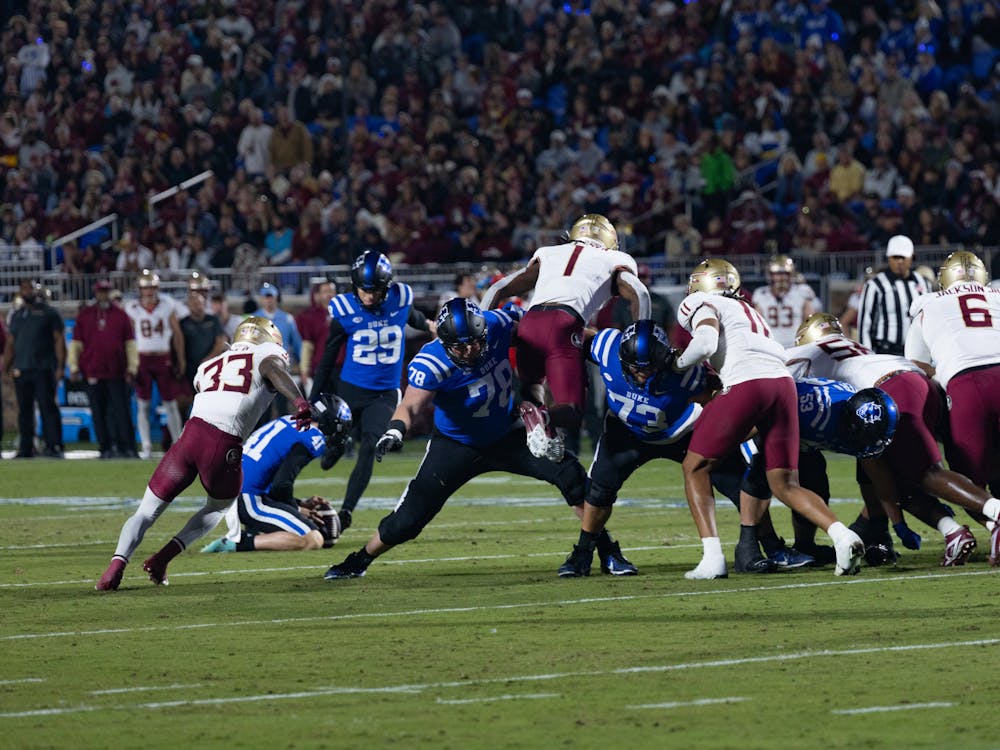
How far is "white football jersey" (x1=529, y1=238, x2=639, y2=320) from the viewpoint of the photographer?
10336 millimetres

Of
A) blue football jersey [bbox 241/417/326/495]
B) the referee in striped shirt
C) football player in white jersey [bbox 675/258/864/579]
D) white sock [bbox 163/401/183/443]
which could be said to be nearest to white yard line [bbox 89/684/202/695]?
football player in white jersey [bbox 675/258/864/579]

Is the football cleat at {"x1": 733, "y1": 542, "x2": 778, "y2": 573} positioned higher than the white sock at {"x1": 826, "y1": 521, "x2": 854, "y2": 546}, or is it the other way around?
the white sock at {"x1": 826, "y1": 521, "x2": 854, "y2": 546}

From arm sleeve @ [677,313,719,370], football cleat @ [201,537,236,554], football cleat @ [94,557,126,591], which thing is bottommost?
football cleat @ [201,537,236,554]

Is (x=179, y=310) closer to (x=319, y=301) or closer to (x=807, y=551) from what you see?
(x=319, y=301)

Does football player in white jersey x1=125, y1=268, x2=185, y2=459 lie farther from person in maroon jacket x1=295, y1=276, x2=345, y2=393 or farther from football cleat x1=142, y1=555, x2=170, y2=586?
football cleat x1=142, y1=555, x2=170, y2=586

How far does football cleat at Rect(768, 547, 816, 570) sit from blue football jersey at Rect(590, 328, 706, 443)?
835 mm

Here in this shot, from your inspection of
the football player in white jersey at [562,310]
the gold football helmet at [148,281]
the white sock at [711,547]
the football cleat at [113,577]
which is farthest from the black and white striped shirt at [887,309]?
the gold football helmet at [148,281]

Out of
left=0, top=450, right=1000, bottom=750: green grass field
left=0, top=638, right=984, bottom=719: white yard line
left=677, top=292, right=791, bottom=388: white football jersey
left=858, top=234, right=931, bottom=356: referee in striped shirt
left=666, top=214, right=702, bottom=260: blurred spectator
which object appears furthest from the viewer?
left=666, top=214, right=702, bottom=260: blurred spectator

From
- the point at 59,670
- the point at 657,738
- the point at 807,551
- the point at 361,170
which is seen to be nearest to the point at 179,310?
the point at 361,170

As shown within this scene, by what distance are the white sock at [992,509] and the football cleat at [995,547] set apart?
54 millimetres

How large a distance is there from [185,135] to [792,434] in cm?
1888

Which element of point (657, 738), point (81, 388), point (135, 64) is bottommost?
point (81, 388)

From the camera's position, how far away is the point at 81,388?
73.4ft

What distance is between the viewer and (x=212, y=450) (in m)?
9.55
